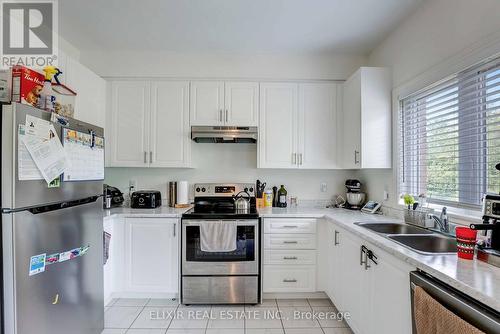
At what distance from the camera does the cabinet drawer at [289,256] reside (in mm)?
2498

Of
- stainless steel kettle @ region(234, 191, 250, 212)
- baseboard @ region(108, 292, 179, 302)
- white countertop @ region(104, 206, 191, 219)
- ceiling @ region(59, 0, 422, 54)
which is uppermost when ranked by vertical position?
ceiling @ region(59, 0, 422, 54)

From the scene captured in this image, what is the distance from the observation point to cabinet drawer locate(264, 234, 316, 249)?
98.3 inches

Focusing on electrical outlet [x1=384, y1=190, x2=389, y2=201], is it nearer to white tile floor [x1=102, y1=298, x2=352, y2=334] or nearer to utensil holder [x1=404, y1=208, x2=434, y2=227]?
utensil holder [x1=404, y1=208, x2=434, y2=227]

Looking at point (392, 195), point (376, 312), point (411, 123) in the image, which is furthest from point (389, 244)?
point (411, 123)

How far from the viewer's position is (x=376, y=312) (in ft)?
5.22

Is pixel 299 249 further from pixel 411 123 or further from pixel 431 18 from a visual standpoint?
pixel 431 18

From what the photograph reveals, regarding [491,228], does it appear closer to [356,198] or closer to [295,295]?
[356,198]

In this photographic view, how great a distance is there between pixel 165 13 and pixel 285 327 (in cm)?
287

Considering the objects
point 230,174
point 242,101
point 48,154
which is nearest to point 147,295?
point 230,174

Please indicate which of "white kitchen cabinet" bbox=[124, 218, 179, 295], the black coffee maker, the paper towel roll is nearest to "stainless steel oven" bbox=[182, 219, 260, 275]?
"white kitchen cabinet" bbox=[124, 218, 179, 295]

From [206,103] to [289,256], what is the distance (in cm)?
189

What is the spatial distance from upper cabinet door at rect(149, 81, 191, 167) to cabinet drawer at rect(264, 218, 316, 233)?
1262 mm

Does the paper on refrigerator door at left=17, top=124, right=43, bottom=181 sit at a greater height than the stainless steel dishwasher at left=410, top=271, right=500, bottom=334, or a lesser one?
greater

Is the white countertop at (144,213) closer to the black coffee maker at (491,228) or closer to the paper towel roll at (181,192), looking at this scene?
the paper towel roll at (181,192)
